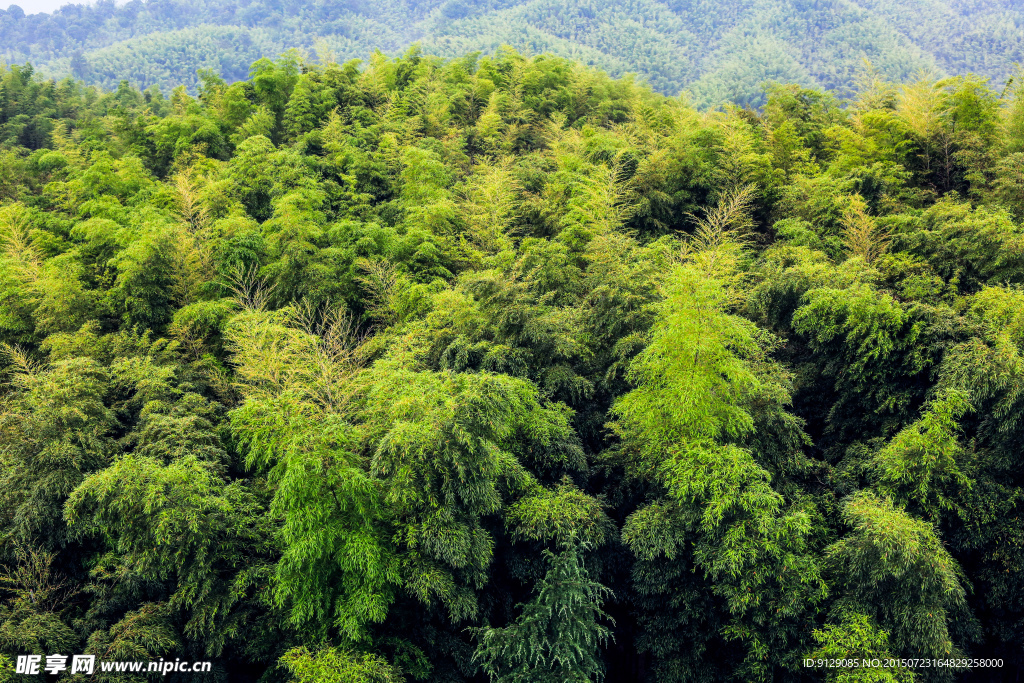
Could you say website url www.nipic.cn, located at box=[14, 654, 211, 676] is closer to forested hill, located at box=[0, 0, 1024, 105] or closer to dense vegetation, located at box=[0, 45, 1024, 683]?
dense vegetation, located at box=[0, 45, 1024, 683]

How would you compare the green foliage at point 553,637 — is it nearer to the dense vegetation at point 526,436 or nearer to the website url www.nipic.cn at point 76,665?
the dense vegetation at point 526,436

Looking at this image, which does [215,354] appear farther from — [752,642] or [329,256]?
[752,642]

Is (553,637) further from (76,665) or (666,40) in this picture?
(666,40)

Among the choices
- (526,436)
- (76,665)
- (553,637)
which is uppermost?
(526,436)

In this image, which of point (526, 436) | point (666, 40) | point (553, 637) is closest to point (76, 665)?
point (553, 637)

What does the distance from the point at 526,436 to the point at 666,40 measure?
62466mm

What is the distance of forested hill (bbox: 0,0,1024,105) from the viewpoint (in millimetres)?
51656

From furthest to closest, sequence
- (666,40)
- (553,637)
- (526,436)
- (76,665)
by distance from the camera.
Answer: (666,40), (526,436), (553,637), (76,665)

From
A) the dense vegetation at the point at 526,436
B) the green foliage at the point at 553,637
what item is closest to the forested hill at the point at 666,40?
the dense vegetation at the point at 526,436

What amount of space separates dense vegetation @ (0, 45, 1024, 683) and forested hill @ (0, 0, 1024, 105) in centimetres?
3928

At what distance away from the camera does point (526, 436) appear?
28.5 feet

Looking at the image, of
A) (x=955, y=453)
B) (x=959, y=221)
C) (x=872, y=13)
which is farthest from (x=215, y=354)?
(x=872, y=13)

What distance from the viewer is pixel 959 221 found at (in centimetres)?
1092

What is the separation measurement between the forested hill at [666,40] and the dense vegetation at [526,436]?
129 feet
